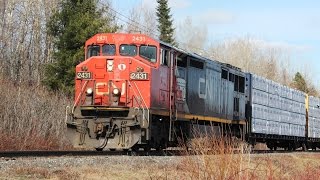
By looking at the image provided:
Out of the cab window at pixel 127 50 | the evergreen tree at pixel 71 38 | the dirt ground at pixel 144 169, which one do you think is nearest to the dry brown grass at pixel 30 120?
the evergreen tree at pixel 71 38

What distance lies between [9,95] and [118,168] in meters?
12.0

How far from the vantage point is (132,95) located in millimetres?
14391

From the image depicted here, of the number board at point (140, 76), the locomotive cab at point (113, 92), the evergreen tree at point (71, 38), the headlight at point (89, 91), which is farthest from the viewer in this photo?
the evergreen tree at point (71, 38)

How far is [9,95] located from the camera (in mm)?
20438

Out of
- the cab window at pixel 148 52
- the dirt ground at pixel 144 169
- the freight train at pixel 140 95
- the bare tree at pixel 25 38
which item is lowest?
the dirt ground at pixel 144 169

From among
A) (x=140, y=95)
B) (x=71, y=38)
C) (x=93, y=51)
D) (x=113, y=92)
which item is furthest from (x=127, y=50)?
(x=71, y=38)

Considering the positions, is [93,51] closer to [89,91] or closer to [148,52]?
[89,91]

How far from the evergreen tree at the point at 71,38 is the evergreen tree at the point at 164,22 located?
21.9 meters

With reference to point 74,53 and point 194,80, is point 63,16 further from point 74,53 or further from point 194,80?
point 194,80

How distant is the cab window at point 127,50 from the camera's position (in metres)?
15.1

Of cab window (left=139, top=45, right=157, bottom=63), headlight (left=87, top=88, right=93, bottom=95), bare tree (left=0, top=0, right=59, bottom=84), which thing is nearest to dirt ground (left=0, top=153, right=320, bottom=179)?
headlight (left=87, top=88, right=93, bottom=95)

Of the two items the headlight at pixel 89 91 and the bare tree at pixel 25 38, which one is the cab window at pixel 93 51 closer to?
the headlight at pixel 89 91

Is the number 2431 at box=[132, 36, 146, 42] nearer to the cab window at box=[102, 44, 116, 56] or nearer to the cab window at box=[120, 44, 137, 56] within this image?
the cab window at box=[120, 44, 137, 56]

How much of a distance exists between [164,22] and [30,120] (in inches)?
1316
